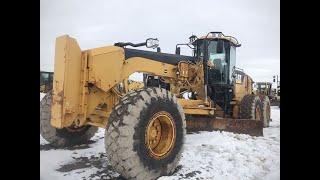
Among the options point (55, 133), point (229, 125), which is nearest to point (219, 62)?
point (229, 125)

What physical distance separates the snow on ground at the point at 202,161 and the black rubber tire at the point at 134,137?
174 mm

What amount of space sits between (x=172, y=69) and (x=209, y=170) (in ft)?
4.52

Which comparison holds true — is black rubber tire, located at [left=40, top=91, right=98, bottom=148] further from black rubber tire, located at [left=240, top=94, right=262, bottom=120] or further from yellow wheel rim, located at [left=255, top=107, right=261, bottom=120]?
yellow wheel rim, located at [left=255, top=107, right=261, bottom=120]

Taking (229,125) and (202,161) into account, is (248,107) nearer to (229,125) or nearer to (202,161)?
(229,125)

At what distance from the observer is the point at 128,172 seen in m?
2.48

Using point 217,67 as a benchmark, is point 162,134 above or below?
below

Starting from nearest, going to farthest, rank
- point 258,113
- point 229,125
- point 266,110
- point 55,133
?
point 55,133
point 229,125
point 258,113
point 266,110

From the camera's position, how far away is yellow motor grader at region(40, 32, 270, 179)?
→ 2.52m

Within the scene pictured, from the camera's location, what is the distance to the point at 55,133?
11.4ft

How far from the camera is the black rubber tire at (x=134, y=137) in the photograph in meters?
2.47

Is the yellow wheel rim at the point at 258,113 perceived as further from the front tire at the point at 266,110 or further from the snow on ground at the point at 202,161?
the snow on ground at the point at 202,161

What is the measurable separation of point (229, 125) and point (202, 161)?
146cm

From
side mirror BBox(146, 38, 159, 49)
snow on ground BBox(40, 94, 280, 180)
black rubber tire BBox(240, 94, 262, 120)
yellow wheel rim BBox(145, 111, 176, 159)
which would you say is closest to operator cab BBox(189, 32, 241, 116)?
black rubber tire BBox(240, 94, 262, 120)
